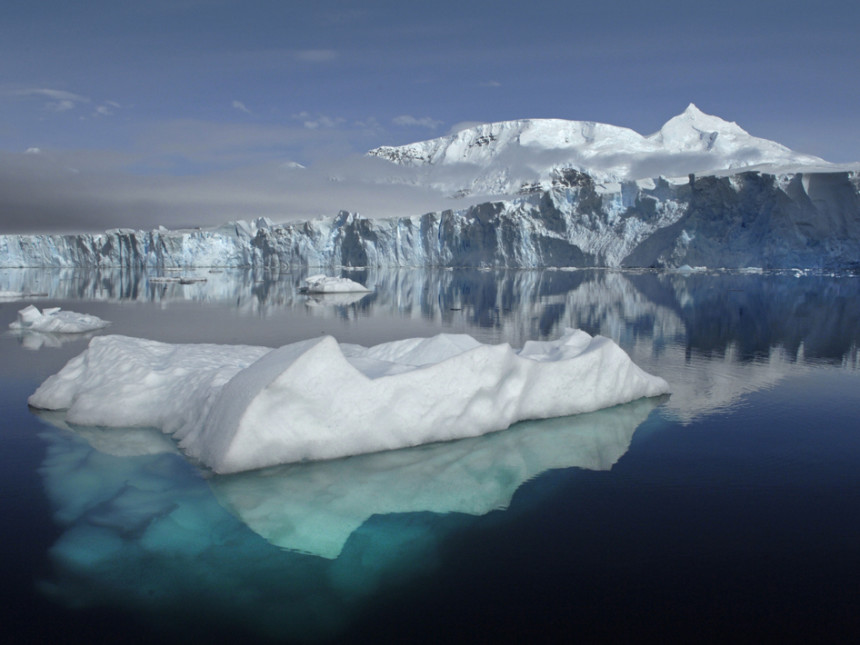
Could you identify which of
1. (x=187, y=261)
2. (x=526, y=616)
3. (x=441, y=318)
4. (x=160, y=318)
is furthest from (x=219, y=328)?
(x=187, y=261)

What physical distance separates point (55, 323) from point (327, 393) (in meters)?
12.7

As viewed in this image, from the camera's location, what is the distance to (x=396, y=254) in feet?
222

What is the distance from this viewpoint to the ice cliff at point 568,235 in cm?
4259

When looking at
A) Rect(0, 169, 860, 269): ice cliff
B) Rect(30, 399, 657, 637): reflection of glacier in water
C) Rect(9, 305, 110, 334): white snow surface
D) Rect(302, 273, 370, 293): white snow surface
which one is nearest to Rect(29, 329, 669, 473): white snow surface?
Rect(30, 399, 657, 637): reflection of glacier in water

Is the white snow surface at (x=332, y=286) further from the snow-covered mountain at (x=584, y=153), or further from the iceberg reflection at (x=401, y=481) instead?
the snow-covered mountain at (x=584, y=153)

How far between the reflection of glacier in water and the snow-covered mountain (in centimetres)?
5026

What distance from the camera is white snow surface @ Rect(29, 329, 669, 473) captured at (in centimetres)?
578

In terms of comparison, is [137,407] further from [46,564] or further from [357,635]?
[357,635]

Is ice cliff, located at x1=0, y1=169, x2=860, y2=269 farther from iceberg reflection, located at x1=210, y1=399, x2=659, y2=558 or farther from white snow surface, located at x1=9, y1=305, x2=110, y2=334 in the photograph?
white snow surface, located at x1=9, y1=305, x2=110, y2=334

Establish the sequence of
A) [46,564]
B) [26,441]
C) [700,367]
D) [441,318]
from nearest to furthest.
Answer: [46,564]
[26,441]
[700,367]
[441,318]

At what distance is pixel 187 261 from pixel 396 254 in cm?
2529

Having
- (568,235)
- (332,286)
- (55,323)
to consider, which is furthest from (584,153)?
(55,323)

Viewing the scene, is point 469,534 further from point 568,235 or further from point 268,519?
point 568,235

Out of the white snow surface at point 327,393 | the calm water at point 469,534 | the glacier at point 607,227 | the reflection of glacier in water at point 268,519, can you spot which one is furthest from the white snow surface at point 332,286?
the glacier at point 607,227
